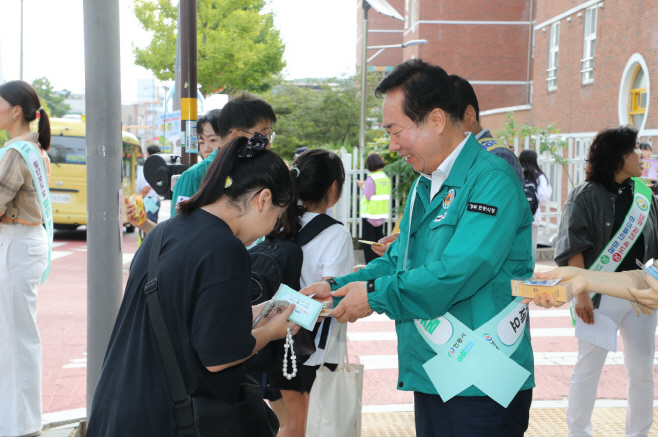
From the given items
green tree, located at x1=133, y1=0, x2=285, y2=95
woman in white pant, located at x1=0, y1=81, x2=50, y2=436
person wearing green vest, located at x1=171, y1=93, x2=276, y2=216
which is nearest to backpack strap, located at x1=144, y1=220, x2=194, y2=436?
person wearing green vest, located at x1=171, y1=93, x2=276, y2=216

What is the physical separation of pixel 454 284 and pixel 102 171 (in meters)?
2.52

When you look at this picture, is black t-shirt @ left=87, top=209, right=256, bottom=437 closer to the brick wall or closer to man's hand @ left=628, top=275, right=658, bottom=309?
man's hand @ left=628, top=275, right=658, bottom=309

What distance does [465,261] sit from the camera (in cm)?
232

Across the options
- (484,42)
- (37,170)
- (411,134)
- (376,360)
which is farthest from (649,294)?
(484,42)

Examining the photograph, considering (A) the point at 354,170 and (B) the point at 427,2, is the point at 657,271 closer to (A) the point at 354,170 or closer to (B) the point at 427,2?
(A) the point at 354,170

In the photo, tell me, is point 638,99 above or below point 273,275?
above

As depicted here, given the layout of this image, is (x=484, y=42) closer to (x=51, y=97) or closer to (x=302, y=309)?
(x=302, y=309)

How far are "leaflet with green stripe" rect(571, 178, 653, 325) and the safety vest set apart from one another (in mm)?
7126

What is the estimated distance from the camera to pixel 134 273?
2119 mm

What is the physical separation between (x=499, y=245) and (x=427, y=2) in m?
37.4

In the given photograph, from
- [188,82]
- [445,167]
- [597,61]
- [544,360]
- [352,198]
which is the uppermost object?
[597,61]

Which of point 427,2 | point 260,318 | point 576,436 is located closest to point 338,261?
point 260,318

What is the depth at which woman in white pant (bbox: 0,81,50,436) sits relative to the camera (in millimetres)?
4227

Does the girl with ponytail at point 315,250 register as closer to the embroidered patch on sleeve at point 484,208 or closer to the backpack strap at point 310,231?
the backpack strap at point 310,231
